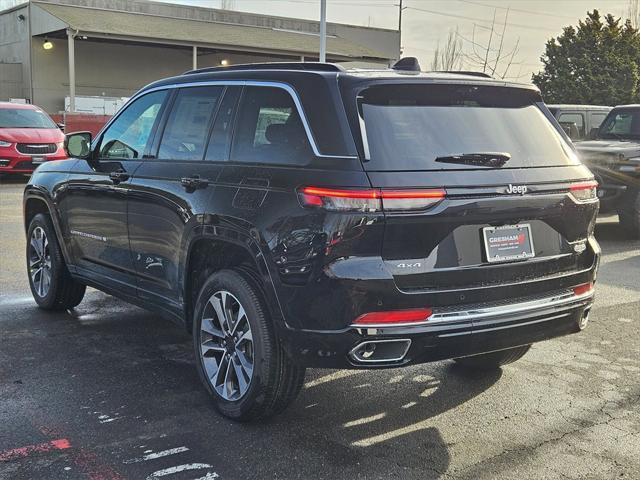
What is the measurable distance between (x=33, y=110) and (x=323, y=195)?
644 inches

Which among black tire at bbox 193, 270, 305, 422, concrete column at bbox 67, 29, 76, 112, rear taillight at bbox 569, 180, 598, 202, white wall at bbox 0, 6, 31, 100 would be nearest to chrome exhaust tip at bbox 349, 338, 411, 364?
black tire at bbox 193, 270, 305, 422

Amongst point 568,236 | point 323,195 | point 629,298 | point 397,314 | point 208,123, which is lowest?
point 629,298

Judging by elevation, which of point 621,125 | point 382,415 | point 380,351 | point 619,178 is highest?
point 621,125

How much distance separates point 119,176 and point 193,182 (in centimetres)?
99

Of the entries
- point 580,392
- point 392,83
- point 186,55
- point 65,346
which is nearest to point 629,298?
point 580,392

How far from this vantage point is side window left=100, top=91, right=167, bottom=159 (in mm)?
4832

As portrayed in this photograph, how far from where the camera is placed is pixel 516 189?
3572 mm

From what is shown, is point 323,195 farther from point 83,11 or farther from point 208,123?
point 83,11

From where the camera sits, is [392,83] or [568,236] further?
[568,236]

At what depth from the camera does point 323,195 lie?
131 inches

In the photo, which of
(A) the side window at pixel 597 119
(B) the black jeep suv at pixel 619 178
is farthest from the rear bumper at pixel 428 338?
(A) the side window at pixel 597 119

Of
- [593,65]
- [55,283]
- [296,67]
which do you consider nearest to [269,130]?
[296,67]

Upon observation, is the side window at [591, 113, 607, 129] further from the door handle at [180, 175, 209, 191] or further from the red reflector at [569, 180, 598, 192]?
the door handle at [180, 175, 209, 191]

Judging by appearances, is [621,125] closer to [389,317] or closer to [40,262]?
[40,262]
